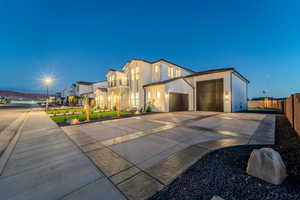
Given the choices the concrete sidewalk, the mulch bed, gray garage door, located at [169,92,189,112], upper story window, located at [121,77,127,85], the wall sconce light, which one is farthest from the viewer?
upper story window, located at [121,77,127,85]

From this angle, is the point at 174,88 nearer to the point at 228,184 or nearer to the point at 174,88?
the point at 174,88

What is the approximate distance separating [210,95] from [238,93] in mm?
4061

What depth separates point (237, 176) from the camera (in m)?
2.03

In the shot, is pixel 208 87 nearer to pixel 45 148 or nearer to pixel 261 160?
pixel 261 160

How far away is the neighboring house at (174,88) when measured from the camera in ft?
43.3

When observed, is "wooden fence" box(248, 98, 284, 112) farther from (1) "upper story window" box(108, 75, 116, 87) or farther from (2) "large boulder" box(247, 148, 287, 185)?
(1) "upper story window" box(108, 75, 116, 87)

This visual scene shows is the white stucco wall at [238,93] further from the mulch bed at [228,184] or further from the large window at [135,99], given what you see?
the mulch bed at [228,184]

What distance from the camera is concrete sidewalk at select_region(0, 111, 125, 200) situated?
68.7 inches

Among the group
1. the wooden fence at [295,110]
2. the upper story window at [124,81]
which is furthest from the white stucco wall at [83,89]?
the wooden fence at [295,110]

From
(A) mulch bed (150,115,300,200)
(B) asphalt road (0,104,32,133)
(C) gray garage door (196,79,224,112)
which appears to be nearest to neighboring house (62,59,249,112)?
(C) gray garage door (196,79,224,112)

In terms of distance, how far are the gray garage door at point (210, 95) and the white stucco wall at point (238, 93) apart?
4.91ft

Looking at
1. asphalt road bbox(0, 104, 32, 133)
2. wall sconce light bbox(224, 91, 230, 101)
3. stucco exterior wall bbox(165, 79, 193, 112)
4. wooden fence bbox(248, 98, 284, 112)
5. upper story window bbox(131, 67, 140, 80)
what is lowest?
asphalt road bbox(0, 104, 32, 133)

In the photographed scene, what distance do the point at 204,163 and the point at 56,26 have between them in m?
50.5

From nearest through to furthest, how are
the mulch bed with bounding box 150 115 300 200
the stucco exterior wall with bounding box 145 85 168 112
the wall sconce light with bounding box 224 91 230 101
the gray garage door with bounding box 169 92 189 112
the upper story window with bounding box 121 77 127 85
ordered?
1. the mulch bed with bounding box 150 115 300 200
2. the wall sconce light with bounding box 224 91 230 101
3. the stucco exterior wall with bounding box 145 85 168 112
4. the gray garage door with bounding box 169 92 189 112
5. the upper story window with bounding box 121 77 127 85
